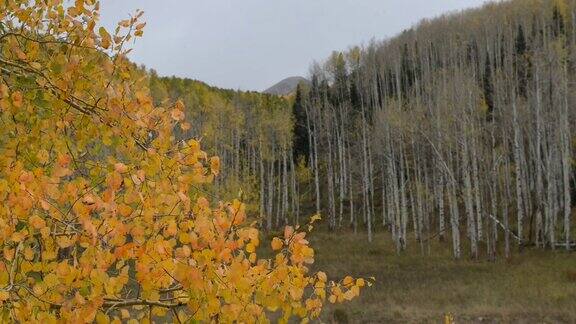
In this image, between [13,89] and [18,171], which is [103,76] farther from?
[18,171]

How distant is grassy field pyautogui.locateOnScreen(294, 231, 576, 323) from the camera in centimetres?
1583

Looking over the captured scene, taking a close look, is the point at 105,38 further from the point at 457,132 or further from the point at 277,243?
the point at 457,132

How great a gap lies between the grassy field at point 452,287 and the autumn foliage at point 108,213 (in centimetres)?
1369

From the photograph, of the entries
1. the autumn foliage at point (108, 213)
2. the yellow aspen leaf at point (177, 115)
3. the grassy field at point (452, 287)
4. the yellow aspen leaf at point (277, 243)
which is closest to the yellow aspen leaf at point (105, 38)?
the autumn foliage at point (108, 213)

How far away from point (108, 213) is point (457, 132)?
96.4ft

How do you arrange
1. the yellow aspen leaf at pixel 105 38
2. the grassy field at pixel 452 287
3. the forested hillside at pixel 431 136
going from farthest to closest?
the forested hillside at pixel 431 136 < the grassy field at pixel 452 287 < the yellow aspen leaf at pixel 105 38

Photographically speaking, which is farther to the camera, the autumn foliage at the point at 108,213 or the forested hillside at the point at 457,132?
the forested hillside at the point at 457,132

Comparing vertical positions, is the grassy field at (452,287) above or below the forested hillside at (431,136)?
below

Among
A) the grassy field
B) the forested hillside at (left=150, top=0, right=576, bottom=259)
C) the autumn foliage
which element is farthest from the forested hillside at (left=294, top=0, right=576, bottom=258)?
the autumn foliage

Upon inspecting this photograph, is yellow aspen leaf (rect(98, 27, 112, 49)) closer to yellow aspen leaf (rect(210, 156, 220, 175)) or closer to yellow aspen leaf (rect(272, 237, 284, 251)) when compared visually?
yellow aspen leaf (rect(210, 156, 220, 175))

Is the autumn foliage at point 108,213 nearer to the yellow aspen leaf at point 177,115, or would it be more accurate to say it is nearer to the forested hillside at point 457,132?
the yellow aspen leaf at point 177,115

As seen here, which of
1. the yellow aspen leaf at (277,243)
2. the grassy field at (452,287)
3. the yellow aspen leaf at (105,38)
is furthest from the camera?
the grassy field at (452,287)

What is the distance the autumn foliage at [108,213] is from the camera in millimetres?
2150

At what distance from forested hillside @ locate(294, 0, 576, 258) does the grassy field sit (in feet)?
5.90
